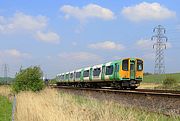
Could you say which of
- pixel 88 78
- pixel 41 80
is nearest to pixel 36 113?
pixel 41 80

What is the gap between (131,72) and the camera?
3209 cm

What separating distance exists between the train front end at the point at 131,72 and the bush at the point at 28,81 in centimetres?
716

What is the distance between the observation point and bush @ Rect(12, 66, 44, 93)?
32781mm

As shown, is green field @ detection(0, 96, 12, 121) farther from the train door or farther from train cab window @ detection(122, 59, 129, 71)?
the train door

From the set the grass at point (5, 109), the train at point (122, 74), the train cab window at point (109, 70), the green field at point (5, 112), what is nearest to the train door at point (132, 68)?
the train at point (122, 74)

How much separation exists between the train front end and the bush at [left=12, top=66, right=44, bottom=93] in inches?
282

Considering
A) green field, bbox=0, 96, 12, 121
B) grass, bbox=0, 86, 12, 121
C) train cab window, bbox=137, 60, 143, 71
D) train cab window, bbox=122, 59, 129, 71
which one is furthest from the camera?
train cab window, bbox=137, 60, 143, 71

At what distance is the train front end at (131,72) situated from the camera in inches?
1237

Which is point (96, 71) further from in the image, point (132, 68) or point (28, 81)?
point (28, 81)

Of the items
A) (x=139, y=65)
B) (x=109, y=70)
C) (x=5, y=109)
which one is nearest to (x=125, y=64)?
(x=139, y=65)

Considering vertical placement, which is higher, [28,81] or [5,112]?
[28,81]

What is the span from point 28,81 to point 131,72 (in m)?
8.58

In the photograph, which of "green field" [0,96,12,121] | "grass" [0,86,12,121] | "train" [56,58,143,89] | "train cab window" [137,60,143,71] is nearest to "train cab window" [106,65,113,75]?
"train" [56,58,143,89]

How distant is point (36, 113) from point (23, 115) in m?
1.32
